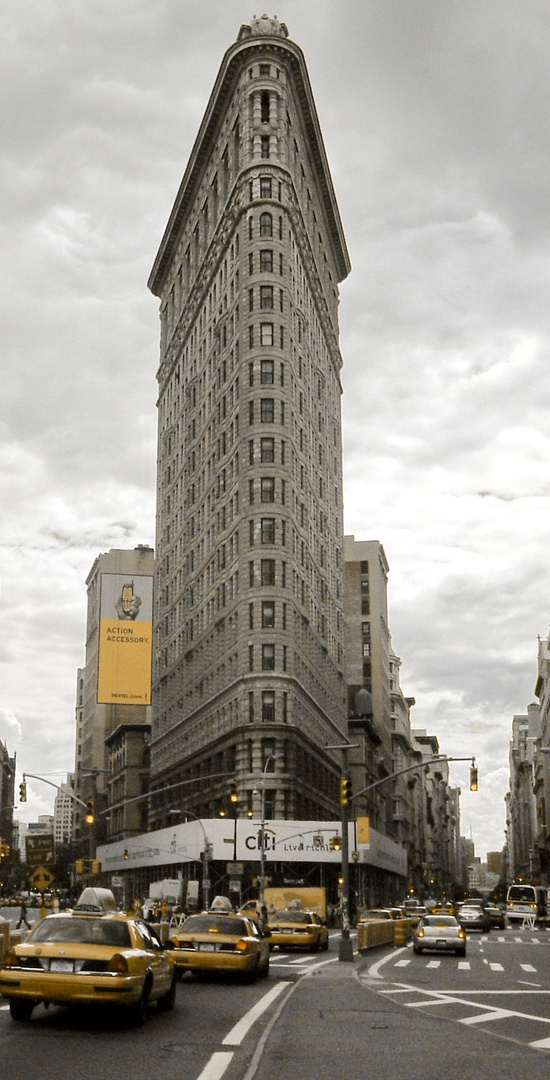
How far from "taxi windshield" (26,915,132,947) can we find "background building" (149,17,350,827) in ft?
212

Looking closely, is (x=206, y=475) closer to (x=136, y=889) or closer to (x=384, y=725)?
(x=136, y=889)

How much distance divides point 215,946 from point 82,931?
28.2 ft

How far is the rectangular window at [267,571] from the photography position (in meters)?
90.9

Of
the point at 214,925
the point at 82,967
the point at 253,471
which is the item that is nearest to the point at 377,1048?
the point at 82,967

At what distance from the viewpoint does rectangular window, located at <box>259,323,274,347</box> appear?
98.6m

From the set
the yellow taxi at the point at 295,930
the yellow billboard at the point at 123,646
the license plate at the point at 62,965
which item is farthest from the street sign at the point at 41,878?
the yellow billboard at the point at 123,646

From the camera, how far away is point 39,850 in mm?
33531

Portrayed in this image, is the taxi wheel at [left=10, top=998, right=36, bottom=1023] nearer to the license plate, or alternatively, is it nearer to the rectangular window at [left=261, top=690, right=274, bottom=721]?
the license plate

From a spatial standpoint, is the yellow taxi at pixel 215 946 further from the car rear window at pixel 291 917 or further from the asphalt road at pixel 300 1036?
the car rear window at pixel 291 917

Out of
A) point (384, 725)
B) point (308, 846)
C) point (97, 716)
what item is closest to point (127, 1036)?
point (308, 846)

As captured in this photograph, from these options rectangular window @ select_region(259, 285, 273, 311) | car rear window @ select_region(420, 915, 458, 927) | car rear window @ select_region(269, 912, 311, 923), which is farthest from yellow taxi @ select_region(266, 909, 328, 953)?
rectangular window @ select_region(259, 285, 273, 311)

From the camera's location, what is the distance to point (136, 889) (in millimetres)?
109188

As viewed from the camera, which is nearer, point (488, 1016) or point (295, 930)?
point (488, 1016)

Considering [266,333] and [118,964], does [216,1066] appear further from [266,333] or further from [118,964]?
[266,333]
